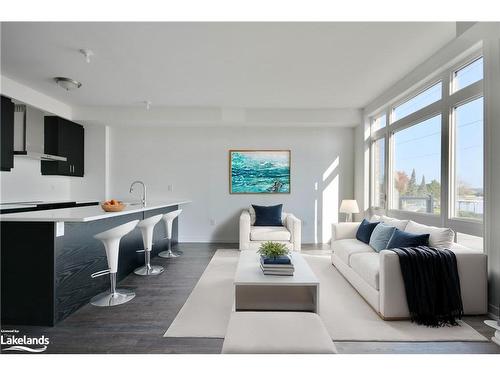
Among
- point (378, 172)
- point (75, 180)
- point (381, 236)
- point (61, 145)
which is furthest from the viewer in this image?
point (75, 180)

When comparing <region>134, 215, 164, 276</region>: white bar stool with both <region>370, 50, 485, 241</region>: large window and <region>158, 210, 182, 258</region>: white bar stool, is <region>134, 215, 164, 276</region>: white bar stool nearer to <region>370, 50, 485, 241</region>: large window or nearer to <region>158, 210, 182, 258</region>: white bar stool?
<region>158, 210, 182, 258</region>: white bar stool

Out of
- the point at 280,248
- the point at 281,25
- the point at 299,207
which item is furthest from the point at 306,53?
the point at 299,207

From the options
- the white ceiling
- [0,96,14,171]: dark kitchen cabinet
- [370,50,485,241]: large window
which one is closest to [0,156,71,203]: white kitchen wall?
[0,96,14,171]: dark kitchen cabinet

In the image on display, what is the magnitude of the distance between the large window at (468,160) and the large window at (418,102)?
0.42 m

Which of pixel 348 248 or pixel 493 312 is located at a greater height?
pixel 348 248

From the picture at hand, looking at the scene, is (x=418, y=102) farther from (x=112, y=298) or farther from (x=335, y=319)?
(x=112, y=298)

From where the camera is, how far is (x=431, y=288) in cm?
219

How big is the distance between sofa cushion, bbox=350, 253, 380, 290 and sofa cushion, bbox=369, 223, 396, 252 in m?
0.15

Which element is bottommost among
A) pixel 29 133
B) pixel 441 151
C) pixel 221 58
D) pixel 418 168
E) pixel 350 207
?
pixel 350 207

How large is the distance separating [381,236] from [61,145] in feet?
17.8

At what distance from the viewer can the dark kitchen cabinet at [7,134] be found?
11.5 feet

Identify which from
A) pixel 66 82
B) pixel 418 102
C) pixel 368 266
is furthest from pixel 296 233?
pixel 66 82

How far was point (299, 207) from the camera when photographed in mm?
5371

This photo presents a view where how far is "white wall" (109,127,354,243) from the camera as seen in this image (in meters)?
5.38
